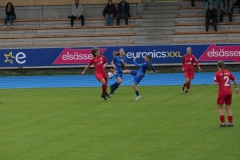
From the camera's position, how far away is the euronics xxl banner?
37625 mm

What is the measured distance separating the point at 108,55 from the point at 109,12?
14.9 ft

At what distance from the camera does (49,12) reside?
44.7m

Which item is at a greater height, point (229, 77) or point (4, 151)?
point (229, 77)

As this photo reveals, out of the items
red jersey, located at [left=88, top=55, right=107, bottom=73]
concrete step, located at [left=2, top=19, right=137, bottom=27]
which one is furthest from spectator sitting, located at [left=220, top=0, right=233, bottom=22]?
red jersey, located at [left=88, top=55, right=107, bottom=73]

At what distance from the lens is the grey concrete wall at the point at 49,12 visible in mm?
44156

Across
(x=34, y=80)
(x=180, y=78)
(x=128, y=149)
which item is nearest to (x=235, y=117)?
(x=128, y=149)

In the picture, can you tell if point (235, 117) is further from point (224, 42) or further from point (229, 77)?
point (224, 42)

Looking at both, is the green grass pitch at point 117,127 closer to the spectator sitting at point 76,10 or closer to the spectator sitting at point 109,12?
the spectator sitting at point 109,12

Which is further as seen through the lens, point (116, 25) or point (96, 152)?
point (116, 25)

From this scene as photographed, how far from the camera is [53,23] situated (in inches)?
1708

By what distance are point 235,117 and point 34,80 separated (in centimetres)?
1800

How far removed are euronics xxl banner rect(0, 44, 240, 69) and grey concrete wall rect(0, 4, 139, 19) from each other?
597 centimetres

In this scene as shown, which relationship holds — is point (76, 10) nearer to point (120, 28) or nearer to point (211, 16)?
point (120, 28)

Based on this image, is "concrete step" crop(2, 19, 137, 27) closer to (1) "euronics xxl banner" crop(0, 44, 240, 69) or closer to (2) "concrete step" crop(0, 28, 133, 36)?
(2) "concrete step" crop(0, 28, 133, 36)
